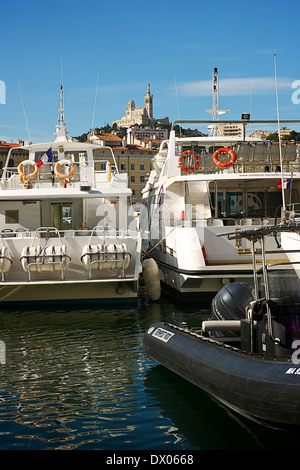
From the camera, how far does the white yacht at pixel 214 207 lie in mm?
12875

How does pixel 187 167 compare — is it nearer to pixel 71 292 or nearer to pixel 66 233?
pixel 66 233

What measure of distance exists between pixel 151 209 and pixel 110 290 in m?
8.31

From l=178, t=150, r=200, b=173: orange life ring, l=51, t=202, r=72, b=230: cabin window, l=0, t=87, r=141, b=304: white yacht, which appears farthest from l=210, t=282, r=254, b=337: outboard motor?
l=178, t=150, r=200, b=173: orange life ring

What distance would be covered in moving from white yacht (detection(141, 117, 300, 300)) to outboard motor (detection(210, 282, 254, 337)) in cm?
359

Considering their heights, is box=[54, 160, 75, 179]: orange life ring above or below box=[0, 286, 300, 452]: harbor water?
above

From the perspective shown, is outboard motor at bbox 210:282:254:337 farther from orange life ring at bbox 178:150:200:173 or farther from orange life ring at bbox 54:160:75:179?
orange life ring at bbox 178:150:200:173

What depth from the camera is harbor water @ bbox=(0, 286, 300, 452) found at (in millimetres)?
5727

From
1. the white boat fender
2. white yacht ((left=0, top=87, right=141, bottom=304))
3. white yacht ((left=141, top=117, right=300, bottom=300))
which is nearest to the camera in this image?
white yacht ((left=0, top=87, right=141, bottom=304))

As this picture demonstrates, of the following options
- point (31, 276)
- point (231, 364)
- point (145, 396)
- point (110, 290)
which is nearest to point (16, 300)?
point (31, 276)

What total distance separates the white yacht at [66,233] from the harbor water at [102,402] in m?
1.70

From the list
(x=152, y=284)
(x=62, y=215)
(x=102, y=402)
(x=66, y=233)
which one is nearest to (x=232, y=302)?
(x=102, y=402)

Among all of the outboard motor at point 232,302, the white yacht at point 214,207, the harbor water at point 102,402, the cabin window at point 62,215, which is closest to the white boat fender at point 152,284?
the white yacht at point 214,207

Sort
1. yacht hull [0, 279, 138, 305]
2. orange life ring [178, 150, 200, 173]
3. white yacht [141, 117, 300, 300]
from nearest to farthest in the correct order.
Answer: yacht hull [0, 279, 138, 305], white yacht [141, 117, 300, 300], orange life ring [178, 150, 200, 173]

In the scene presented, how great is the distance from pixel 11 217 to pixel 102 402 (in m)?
8.52
